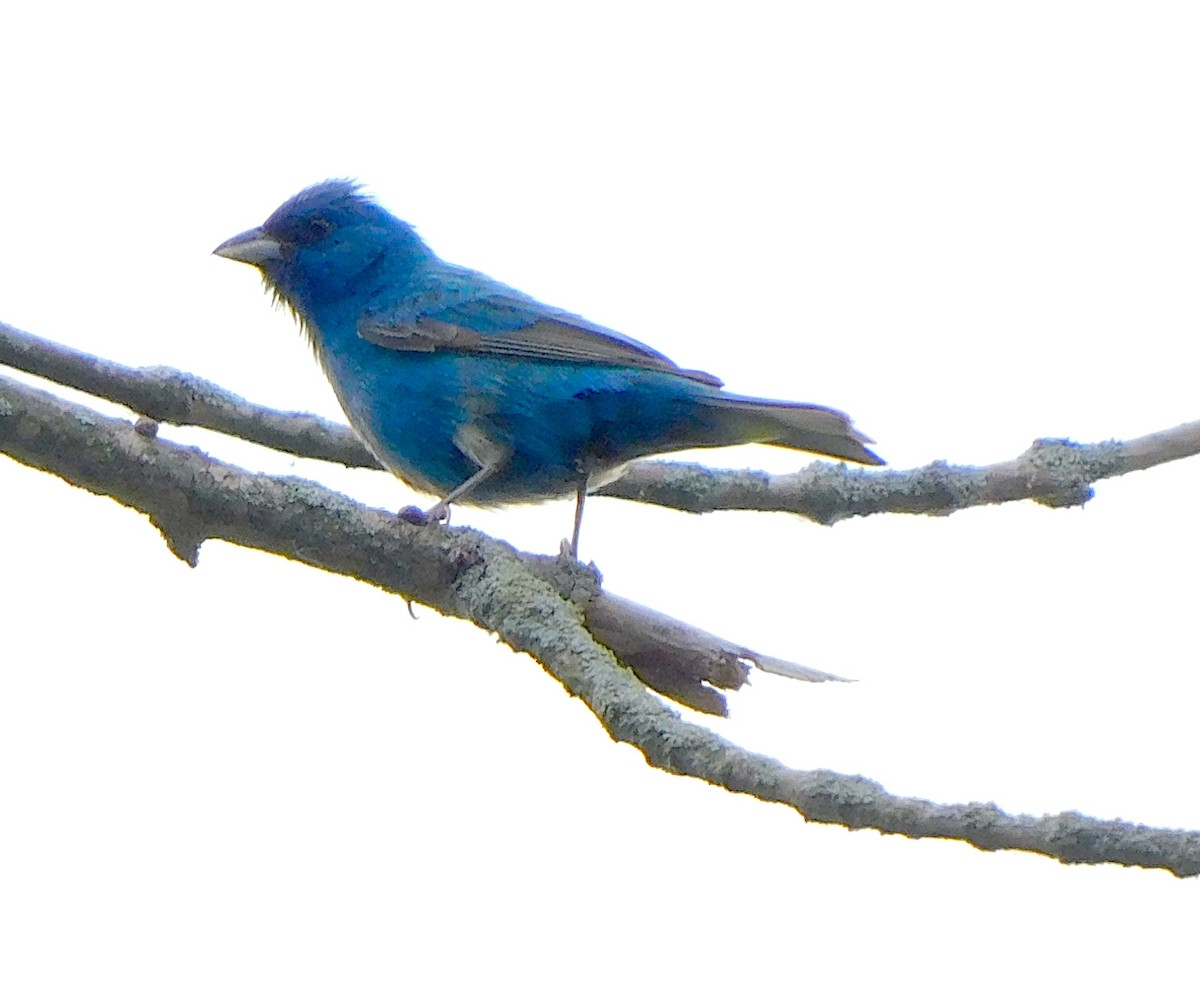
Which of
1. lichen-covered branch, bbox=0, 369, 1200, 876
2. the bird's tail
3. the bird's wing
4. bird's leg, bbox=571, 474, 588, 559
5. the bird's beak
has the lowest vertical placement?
lichen-covered branch, bbox=0, 369, 1200, 876

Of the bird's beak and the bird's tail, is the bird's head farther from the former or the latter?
the bird's tail

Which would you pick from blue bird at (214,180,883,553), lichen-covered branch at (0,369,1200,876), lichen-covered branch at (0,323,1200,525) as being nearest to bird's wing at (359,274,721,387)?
blue bird at (214,180,883,553)

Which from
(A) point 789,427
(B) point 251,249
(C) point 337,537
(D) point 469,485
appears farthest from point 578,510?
(B) point 251,249

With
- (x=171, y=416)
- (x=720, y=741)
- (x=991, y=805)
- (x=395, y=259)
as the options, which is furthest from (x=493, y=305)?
(x=991, y=805)

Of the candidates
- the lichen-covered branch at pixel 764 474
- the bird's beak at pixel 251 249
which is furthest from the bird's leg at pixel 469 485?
the bird's beak at pixel 251 249

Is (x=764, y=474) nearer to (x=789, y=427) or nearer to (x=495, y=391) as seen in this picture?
(x=789, y=427)

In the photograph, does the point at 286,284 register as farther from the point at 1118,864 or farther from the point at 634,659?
the point at 1118,864
